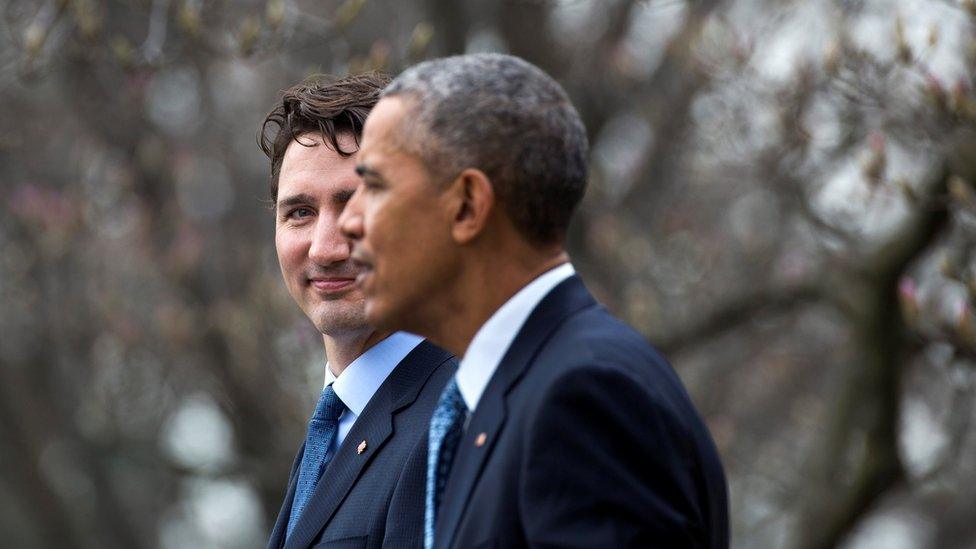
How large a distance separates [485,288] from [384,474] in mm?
777

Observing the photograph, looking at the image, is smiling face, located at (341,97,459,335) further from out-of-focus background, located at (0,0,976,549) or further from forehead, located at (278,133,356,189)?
out-of-focus background, located at (0,0,976,549)

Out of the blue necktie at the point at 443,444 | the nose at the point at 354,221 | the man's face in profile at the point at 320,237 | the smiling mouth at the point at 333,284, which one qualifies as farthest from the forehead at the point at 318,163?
the blue necktie at the point at 443,444

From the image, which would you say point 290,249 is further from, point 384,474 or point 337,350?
point 384,474

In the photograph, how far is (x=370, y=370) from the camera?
333 cm

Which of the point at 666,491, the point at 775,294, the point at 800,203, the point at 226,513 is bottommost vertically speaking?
the point at 226,513

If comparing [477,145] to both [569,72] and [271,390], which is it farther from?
[271,390]

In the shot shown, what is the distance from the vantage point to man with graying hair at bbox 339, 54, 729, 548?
7.25 ft

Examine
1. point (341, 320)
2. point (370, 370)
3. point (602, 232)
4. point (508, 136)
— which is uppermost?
point (508, 136)

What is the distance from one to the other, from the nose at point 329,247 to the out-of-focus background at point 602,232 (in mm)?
2633

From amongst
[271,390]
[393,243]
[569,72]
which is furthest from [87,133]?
[393,243]

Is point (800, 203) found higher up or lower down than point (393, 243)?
lower down

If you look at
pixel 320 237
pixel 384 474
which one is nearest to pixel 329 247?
pixel 320 237

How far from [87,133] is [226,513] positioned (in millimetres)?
7086

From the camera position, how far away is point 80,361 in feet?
43.3
